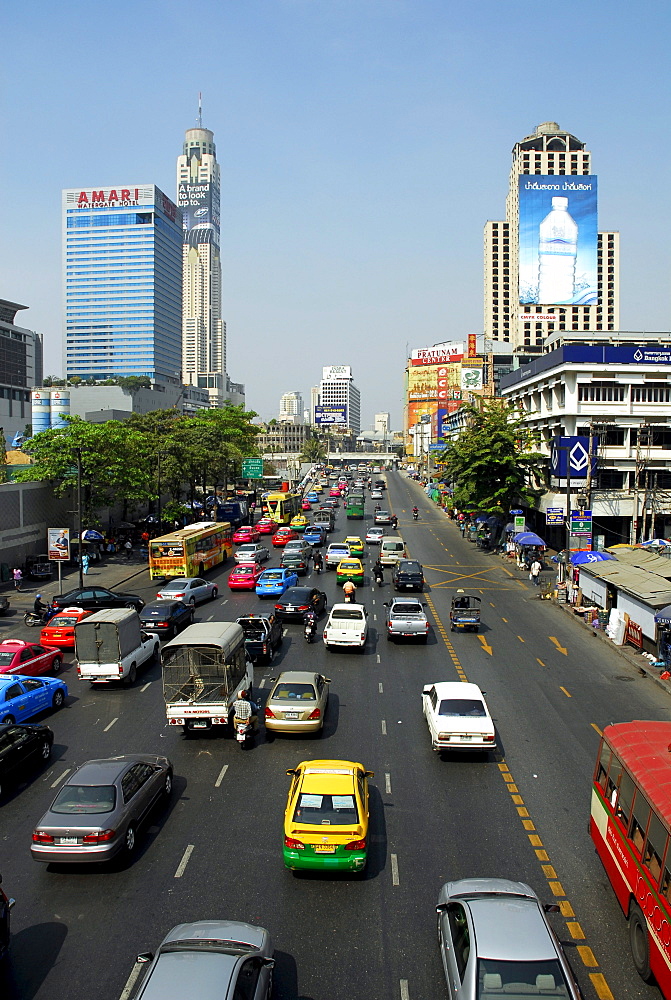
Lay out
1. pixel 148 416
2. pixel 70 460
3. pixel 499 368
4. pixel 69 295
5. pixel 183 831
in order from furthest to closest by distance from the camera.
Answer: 1. pixel 69 295
2. pixel 499 368
3. pixel 148 416
4. pixel 70 460
5. pixel 183 831

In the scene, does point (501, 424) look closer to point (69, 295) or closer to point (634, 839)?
point (634, 839)

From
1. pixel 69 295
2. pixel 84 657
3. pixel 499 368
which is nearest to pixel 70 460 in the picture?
pixel 84 657

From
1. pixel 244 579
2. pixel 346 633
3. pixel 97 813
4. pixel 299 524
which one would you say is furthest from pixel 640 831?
pixel 299 524

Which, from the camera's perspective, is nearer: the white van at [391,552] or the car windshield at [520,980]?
the car windshield at [520,980]

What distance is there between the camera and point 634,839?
1016cm

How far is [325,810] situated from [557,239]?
355 ft

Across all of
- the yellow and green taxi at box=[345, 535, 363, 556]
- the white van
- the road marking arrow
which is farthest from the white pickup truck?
the yellow and green taxi at box=[345, 535, 363, 556]

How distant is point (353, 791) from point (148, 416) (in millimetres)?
68144

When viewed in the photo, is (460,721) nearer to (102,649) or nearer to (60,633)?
(102,649)

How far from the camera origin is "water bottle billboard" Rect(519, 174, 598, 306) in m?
105

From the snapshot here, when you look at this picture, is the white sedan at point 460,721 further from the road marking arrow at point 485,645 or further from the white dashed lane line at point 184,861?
the road marking arrow at point 485,645

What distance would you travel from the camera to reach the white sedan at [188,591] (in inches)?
1329

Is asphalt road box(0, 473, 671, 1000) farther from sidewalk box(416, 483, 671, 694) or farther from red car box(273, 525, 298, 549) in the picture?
red car box(273, 525, 298, 549)

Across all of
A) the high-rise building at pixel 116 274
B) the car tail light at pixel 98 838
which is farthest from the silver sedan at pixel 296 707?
the high-rise building at pixel 116 274
